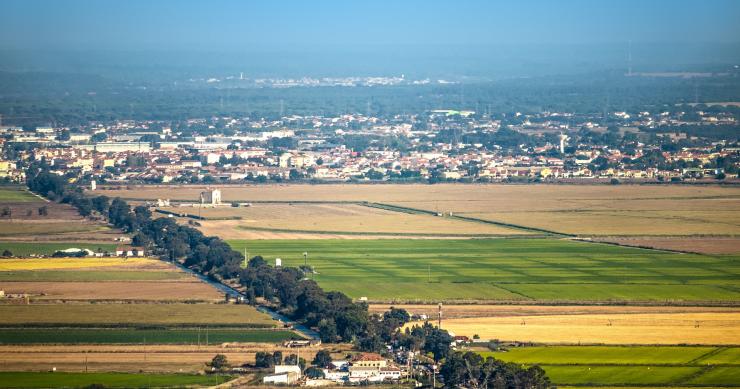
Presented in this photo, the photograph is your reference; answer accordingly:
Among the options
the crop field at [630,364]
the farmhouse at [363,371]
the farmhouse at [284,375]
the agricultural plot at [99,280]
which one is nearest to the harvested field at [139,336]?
the farmhouse at [363,371]

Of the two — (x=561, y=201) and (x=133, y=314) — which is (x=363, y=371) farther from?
(x=561, y=201)

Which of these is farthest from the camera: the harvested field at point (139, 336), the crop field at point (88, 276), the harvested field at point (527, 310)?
the crop field at point (88, 276)

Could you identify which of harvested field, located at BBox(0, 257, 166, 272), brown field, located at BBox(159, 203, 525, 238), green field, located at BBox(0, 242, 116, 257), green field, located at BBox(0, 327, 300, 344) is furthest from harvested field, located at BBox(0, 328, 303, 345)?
brown field, located at BBox(159, 203, 525, 238)

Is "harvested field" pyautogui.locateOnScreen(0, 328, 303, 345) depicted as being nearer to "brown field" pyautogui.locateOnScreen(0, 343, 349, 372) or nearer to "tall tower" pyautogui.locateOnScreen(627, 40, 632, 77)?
"brown field" pyautogui.locateOnScreen(0, 343, 349, 372)

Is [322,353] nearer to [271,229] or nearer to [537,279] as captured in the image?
[537,279]

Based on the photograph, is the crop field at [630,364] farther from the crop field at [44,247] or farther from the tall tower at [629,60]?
the tall tower at [629,60]

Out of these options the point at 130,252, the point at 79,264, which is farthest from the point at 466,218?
the point at 79,264
